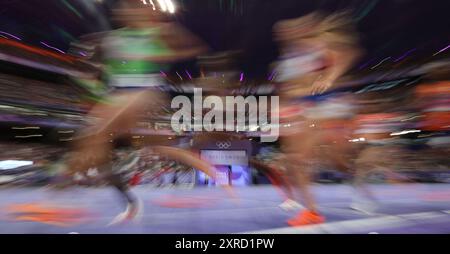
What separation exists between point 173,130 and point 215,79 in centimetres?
29

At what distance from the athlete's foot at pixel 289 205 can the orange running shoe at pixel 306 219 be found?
4 centimetres

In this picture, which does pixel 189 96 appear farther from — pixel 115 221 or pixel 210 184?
pixel 115 221

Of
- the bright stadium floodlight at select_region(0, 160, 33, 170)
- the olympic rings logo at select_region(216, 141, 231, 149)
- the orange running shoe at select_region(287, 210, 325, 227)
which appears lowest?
the orange running shoe at select_region(287, 210, 325, 227)

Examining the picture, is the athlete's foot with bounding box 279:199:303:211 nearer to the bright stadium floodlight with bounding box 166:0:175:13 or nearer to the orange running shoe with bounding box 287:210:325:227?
the orange running shoe with bounding box 287:210:325:227

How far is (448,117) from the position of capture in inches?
65.3

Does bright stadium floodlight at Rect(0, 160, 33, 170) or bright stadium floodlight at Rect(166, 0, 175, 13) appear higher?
bright stadium floodlight at Rect(166, 0, 175, 13)

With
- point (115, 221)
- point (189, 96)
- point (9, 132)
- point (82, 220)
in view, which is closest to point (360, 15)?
point (189, 96)

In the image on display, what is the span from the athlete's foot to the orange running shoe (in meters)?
0.04

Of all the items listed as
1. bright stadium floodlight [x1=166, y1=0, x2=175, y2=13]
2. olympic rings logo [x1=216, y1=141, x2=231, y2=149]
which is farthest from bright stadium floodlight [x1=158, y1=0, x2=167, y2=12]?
olympic rings logo [x1=216, y1=141, x2=231, y2=149]

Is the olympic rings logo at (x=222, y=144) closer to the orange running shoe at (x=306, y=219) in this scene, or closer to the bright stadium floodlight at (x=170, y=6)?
the orange running shoe at (x=306, y=219)

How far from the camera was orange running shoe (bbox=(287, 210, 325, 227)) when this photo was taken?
1.34 meters

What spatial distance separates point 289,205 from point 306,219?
0.37ft

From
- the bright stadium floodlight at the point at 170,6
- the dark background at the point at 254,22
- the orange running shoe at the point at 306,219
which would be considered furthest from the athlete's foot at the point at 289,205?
the bright stadium floodlight at the point at 170,6

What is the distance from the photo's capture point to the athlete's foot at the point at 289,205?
1.44 meters
